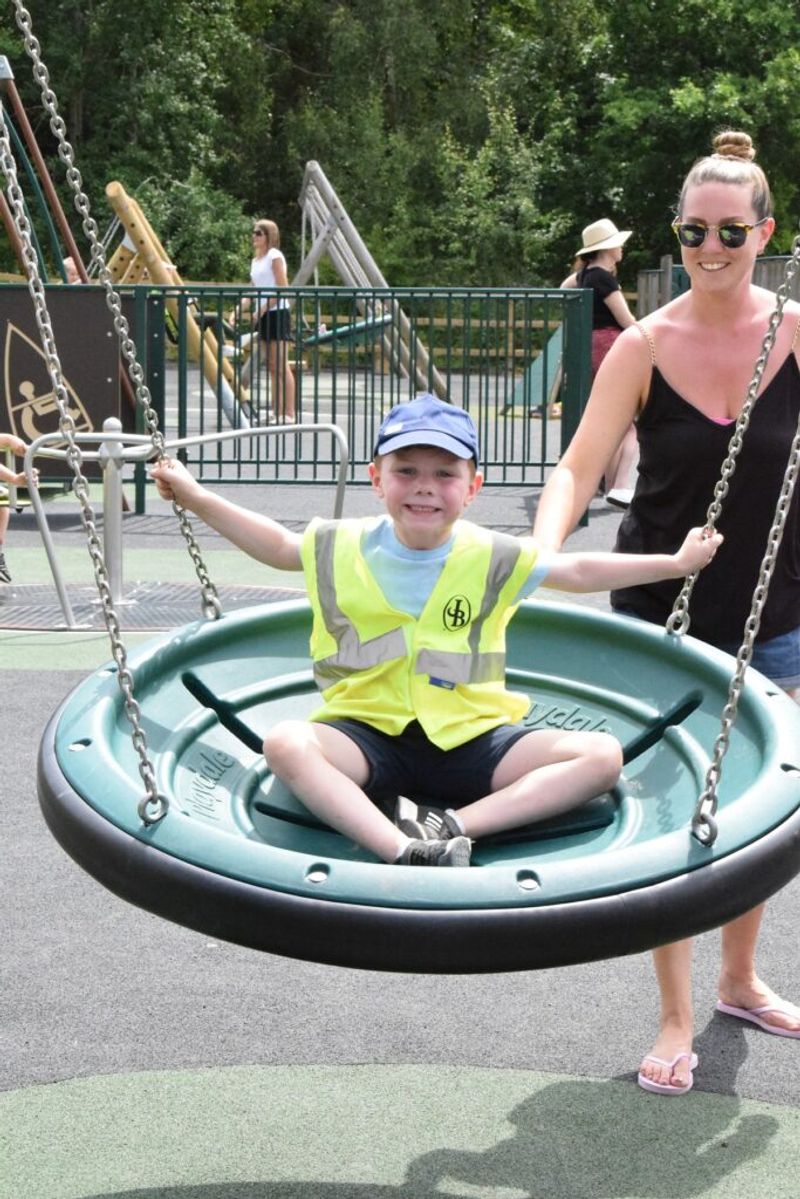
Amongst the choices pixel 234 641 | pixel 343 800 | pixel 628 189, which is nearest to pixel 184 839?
pixel 343 800

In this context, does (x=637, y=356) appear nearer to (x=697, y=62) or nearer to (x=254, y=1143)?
(x=254, y=1143)

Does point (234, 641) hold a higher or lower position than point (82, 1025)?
higher

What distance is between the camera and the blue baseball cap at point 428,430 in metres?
3.06

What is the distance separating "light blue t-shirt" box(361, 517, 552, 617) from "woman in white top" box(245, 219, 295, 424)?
8.73 metres

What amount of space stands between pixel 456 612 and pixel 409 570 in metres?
0.12

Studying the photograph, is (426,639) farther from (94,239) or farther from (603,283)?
(603,283)

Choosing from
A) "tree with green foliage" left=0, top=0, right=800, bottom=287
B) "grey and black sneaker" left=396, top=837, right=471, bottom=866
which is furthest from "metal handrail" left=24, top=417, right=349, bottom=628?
"tree with green foliage" left=0, top=0, right=800, bottom=287

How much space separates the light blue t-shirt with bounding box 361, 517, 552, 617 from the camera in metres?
3.14

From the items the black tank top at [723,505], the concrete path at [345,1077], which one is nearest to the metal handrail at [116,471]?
the concrete path at [345,1077]

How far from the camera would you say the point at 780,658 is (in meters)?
3.62

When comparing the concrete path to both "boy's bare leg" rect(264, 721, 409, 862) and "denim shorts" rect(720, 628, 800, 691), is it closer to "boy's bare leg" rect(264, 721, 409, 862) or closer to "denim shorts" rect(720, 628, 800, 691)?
"boy's bare leg" rect(264, 721, 409, 862)

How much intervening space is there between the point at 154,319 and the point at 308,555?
28.4 feet

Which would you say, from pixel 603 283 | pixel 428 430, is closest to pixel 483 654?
pixel 428 430

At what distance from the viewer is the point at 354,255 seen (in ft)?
61.7
